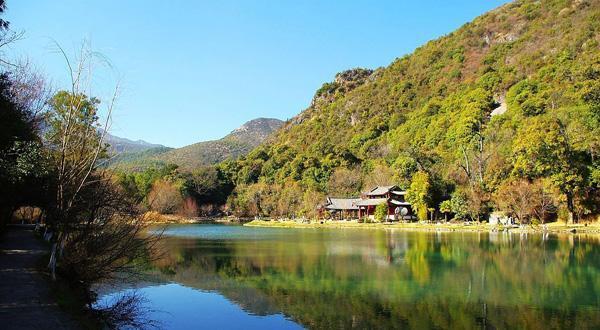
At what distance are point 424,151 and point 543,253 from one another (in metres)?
47.2

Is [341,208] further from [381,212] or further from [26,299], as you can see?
[26,299]

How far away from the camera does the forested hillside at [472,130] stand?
4259cm

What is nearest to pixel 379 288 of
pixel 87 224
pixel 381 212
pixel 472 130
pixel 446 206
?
pixel 87 224

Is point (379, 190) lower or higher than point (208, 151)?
lower

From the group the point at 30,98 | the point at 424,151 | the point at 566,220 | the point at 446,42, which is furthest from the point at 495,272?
the point at 446,42

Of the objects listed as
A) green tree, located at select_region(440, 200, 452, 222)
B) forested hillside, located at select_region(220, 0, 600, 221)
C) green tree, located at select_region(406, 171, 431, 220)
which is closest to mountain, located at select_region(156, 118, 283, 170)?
forested hillside, located at select_region(220, 0, 600, 221)

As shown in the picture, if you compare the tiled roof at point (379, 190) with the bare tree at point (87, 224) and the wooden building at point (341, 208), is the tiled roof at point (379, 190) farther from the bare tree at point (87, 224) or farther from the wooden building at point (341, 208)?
the bare tree at point (87, 224)

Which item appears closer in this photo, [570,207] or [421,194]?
[570,207]

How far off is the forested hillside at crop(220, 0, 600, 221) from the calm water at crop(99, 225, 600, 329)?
17.8 meters

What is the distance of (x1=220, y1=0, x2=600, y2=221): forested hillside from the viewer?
4259cm

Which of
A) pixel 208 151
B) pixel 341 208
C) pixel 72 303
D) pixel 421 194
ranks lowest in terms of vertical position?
→ pixel 72 303

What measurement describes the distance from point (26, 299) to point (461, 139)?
68.2m

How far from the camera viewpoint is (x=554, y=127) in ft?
142

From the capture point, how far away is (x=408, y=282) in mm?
17125
